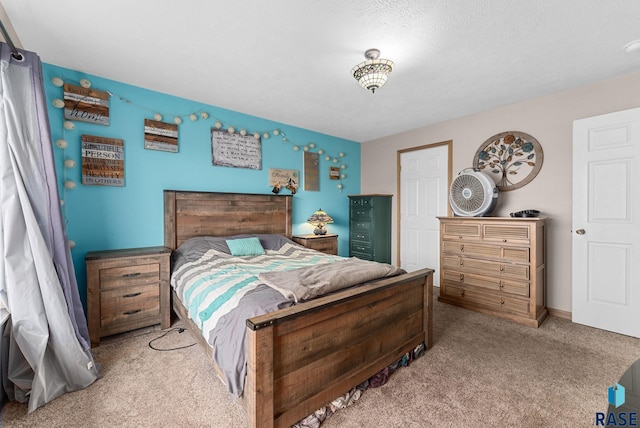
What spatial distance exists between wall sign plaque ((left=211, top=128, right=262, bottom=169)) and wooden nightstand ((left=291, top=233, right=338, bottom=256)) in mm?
1145

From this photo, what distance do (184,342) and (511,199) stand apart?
3.77m

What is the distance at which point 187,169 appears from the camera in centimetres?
311

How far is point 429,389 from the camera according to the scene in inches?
68.1

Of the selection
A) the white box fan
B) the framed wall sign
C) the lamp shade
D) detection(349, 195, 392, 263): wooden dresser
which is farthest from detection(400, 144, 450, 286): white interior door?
the framed wall sign

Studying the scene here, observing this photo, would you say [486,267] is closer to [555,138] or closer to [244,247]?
[555,138]

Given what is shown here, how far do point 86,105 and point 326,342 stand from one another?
117 inches

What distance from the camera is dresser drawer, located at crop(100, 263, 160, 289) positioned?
2260 millimetres

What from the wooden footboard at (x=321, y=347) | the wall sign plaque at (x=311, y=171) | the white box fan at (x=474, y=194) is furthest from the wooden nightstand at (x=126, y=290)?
the white box fan at (x=474, y=194)

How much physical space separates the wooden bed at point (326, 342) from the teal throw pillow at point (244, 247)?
0.71 metres

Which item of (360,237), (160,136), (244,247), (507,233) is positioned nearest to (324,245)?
(360,237)

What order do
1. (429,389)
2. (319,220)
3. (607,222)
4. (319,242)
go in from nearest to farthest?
(429,389), (607,222), (319,242), (319,220)

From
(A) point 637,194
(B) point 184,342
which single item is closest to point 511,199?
(A) point 637,194

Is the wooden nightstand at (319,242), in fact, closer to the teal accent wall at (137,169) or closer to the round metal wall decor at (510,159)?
the teal accent wall at (137,169)

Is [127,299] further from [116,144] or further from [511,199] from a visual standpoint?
[511,199]
